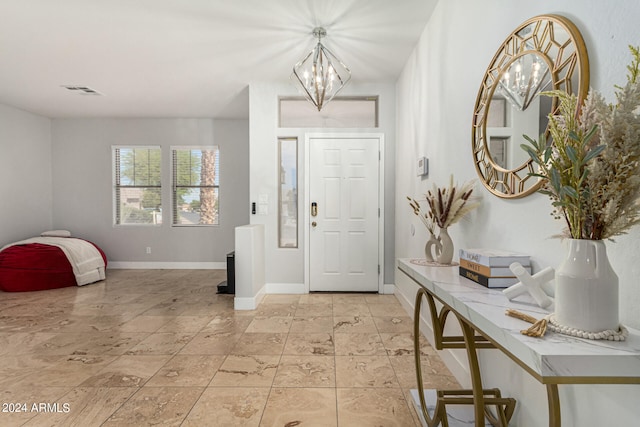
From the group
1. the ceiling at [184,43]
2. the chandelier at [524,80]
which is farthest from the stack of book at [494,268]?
the ceiling at [184,43]

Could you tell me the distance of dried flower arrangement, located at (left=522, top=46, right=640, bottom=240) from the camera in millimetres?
760

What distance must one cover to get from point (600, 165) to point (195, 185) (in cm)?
627

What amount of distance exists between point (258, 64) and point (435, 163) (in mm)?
2367

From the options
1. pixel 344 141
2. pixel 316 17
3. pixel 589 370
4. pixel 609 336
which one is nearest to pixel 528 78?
pixel 609 336

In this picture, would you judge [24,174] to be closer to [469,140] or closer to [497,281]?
[469,140]

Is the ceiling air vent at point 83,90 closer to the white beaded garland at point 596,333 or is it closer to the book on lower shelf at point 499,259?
the book on lower shelf at point 499,259

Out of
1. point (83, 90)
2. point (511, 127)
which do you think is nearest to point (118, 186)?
point (83, 90)

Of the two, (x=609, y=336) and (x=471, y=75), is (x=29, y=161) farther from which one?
(x=609, y=336)

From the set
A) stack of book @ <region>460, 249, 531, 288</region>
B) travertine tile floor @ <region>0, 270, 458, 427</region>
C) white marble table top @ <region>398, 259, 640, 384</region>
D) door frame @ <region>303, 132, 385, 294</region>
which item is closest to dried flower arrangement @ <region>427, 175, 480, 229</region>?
stack of book @ <region>460, 249, 531, 288</region>

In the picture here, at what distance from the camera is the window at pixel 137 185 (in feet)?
20.8

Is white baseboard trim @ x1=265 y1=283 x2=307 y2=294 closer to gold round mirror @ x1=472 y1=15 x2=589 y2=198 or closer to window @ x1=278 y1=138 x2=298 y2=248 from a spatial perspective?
window @ x1=278 y1=138 x2=298 y2=248

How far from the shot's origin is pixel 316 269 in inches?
179

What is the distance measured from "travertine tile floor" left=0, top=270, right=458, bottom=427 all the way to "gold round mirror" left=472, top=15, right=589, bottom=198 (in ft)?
4.50

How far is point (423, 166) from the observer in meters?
3.07
